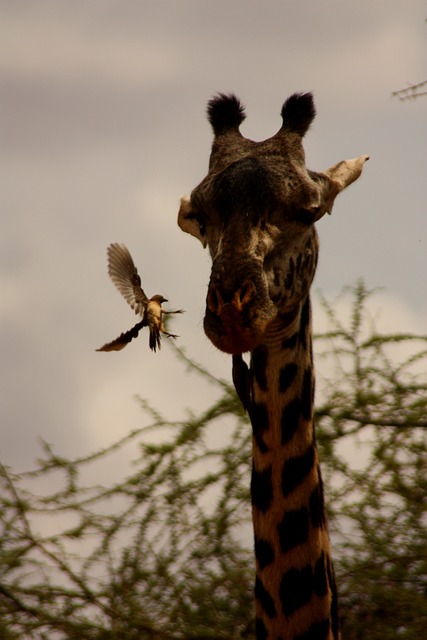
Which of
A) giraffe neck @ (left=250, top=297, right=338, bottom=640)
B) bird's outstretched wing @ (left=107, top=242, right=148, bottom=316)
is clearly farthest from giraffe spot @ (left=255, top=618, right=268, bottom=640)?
bird's outstretched wing @ (left=107, top=242, right=148, bottom=316)

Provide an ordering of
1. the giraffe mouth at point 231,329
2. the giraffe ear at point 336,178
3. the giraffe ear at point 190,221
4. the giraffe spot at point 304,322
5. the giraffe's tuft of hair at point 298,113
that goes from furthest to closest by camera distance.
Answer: the giraffe's tuft of hair at point 298,113
the giraffe ear at point 336,178
the giraffe ear at point 190,221
the giraffe spot at point 304,322
the giraffe mouth at point 231,329

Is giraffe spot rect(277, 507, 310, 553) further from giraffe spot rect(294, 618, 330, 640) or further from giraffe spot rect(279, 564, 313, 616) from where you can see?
giraffe spot rect(294, 618, 330, 640)

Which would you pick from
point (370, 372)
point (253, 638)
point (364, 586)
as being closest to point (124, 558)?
point (253, 638)

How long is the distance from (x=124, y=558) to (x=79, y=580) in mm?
318

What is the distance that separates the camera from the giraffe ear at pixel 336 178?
18.3 feet

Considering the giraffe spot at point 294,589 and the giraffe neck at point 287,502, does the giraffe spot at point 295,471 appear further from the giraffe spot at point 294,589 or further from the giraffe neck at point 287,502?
Result: the giraffe spot at point 294,589

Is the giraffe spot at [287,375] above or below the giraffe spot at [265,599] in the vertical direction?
above

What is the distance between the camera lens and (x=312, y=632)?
5086 mm

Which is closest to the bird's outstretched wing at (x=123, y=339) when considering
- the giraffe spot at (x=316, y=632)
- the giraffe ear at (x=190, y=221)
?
the giraffe ear at (x=190, y=221)

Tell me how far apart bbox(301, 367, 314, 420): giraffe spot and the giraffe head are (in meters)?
0.32

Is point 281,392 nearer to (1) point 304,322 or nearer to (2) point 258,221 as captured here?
(1) point 304,322

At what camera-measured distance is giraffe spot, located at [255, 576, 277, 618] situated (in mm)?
5102

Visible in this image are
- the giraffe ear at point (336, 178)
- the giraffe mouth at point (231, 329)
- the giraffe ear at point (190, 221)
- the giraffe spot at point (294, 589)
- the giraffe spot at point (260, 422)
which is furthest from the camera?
the giraffe ear at point (336, 178)

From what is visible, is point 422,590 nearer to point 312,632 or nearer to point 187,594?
point 187,594
